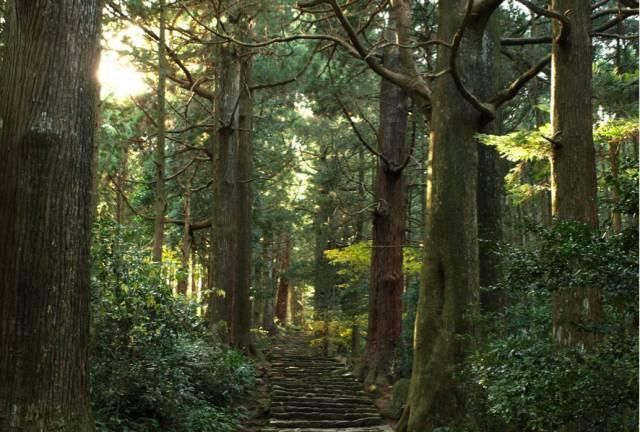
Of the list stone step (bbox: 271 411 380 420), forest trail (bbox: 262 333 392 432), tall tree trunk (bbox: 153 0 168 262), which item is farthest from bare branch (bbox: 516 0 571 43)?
stone step (bbox: 271 411 380 420)

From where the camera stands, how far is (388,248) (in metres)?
14.1

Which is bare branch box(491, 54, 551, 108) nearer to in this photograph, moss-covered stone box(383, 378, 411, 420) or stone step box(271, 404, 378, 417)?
moss-covered stone box(383, 378, 411, 420)

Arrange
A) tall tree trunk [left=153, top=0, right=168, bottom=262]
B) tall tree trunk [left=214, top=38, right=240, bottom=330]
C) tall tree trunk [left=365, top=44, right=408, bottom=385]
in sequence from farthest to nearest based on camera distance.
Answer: tall tree trunk [left=365, top=44, right=408, bottom=385]
tall tree trunk [left=214, top=38, right=240, bottom=330]
tall tree trunk [left=153, top=0, right=168, bottom=262]

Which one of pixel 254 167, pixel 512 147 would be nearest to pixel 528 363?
pixel 512 147

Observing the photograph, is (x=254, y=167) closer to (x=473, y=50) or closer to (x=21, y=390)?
(x=473, y=50)

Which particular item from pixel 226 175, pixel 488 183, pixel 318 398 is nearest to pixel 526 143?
pixel 488 183

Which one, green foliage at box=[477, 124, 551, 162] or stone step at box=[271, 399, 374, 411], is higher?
green foliage at box=[477, 124, 551, 162]

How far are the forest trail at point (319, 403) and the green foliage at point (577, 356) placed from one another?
5830 mm

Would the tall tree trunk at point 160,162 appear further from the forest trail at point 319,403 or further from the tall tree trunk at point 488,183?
the tall tree trunk at point 488,183

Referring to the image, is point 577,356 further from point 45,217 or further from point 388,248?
point 388,248

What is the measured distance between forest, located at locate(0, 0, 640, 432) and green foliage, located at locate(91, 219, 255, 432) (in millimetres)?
33

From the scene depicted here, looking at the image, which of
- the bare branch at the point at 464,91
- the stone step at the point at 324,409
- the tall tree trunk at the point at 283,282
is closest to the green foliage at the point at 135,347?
the stone step at the point at 324,409

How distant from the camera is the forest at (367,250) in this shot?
4219 millimetres

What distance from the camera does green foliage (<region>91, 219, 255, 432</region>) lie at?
7086 millimetres
